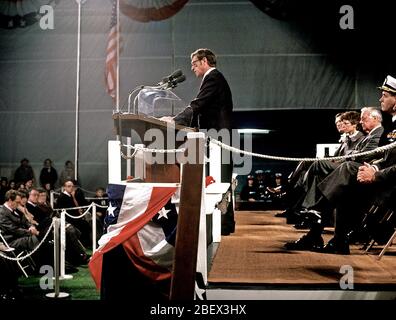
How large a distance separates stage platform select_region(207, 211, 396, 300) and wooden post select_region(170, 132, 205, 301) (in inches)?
7.7

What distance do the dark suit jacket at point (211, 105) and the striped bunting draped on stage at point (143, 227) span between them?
2.56 ft

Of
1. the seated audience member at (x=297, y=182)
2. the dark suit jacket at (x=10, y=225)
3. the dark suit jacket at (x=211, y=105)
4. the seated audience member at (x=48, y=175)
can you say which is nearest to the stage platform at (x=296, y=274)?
the dark suit jacket at (x=211, y=105)

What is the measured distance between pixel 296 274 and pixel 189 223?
77 centimetres

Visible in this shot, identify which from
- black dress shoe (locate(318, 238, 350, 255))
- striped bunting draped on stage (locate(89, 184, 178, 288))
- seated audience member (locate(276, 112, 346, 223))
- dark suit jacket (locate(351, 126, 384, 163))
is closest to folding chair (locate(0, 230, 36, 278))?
striped bunting draped on stage (locate(89, 184, 178, 288))

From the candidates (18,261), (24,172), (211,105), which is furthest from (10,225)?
(24,172)

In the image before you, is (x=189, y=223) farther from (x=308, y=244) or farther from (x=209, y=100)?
(x=209, y=100)

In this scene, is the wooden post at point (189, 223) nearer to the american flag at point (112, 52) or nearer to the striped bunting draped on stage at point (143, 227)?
the striped bunting draped on stage at point (143, 227)

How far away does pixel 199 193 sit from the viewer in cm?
297

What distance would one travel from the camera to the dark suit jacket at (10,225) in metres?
6.07

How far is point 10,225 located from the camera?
610 cm

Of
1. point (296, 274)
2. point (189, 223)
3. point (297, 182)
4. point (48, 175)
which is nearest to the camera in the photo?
point (189, 223)

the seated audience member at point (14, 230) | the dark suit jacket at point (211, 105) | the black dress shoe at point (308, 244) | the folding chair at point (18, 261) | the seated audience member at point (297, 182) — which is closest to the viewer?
the black dress shoe at point (308, 244)
